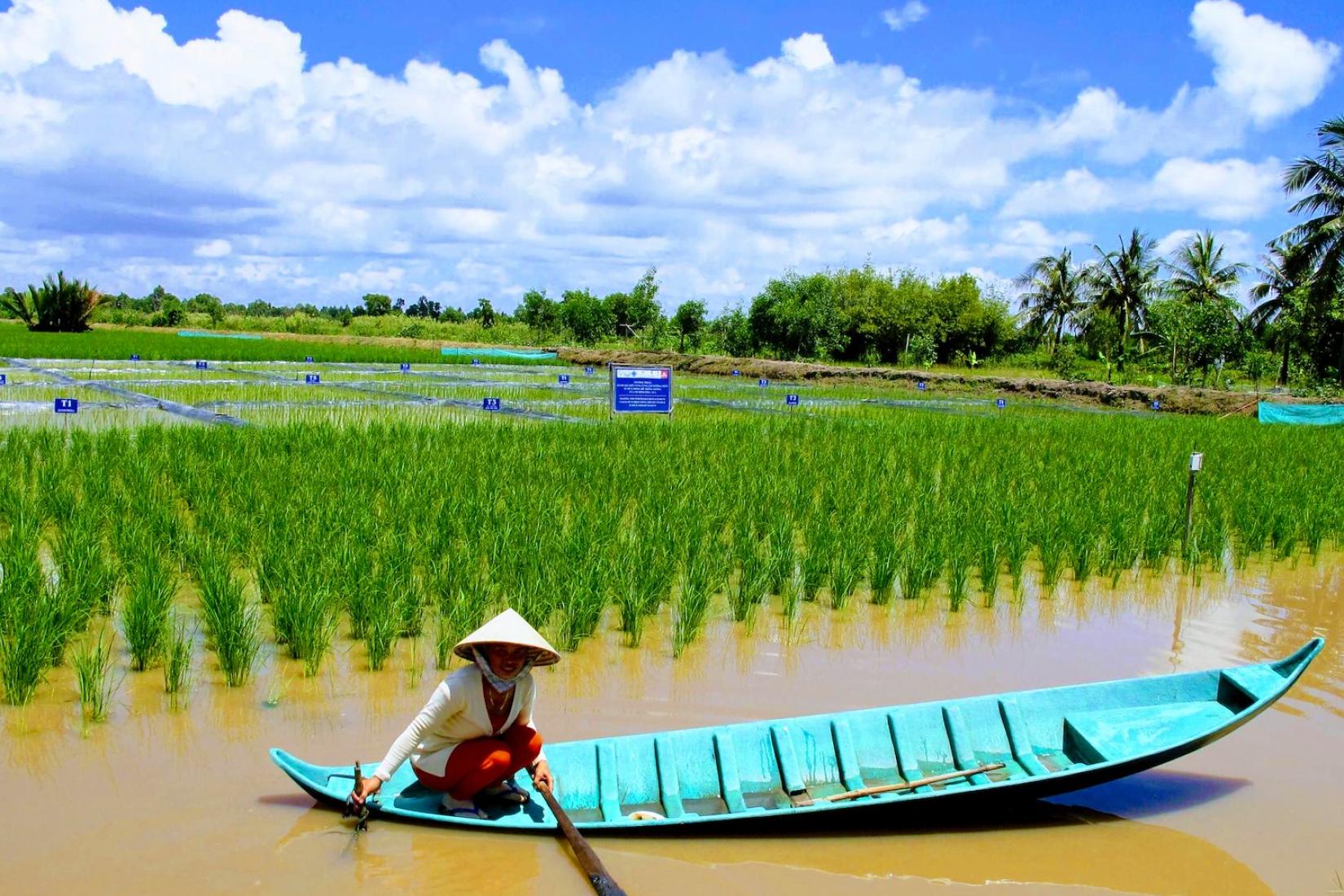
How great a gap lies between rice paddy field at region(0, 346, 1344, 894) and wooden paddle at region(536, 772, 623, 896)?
0.15 meters

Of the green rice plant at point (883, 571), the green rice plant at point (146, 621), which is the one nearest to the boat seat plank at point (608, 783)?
the green rice plant at point (146, 621)

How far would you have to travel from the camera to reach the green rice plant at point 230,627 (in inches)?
149

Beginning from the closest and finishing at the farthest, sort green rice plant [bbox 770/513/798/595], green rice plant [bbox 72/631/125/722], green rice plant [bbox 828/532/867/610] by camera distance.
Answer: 1. green rice plant [bbox 72/631/125/722]
2. green rice plant [bbox 828/532/867/610]
3. green rice plant [bbox 770/513/798/595]

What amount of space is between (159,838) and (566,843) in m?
1.06

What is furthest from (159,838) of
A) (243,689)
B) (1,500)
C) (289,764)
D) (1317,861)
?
(1,500)

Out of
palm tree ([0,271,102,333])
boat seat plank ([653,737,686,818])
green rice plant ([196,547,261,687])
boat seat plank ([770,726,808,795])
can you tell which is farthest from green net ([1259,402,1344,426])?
palm tree ([0,271,102,333])

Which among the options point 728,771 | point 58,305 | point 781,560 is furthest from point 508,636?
point 58,305

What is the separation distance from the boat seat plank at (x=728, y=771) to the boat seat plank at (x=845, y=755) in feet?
1.00

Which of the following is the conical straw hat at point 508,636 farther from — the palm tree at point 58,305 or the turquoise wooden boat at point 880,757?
the palm tree at point 58,305

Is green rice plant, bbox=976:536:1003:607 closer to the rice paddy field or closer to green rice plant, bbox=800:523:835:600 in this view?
the rice paddy field

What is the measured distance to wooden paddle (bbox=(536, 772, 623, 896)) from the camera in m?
2.43

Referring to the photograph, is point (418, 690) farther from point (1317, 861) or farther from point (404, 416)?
point (404, 416)

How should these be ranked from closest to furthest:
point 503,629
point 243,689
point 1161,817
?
point 503,629
point 1161,817
point 243,689

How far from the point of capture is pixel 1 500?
5926mm
